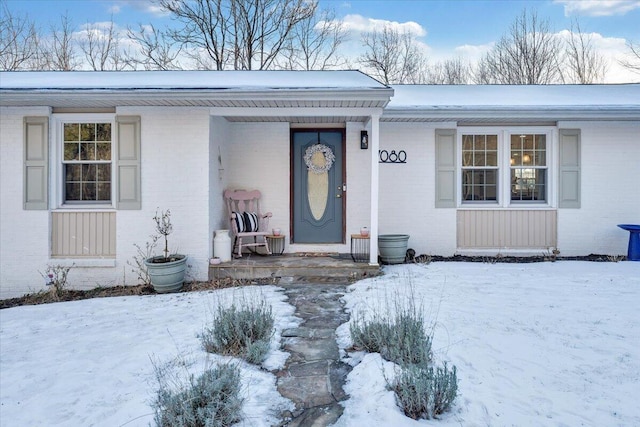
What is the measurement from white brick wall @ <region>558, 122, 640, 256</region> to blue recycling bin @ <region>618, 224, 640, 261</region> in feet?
0.94

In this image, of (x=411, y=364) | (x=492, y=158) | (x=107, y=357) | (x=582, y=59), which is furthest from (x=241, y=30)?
(x=411, y=364)

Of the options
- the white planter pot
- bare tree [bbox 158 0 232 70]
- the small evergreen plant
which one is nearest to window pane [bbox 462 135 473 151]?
the white planter pot

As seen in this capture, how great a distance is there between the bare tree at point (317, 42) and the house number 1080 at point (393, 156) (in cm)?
1091

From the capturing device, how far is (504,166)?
7.42 m

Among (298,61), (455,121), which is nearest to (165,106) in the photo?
(455,121)

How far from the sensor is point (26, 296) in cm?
614

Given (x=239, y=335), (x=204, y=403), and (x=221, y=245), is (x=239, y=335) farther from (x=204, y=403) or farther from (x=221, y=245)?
(x=221, y=245)

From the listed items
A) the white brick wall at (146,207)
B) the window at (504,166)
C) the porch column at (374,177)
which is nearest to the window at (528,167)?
the window at (504,166)

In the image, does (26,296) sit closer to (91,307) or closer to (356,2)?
(91,307)

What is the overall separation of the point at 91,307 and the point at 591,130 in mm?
8423

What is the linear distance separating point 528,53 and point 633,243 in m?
13.6

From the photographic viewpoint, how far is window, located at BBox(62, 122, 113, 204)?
6.32 m

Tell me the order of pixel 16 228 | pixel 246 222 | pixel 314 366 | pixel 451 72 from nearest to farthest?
pixel 314 366, pixel 16 228, pixel 246 222, pixel 451 72

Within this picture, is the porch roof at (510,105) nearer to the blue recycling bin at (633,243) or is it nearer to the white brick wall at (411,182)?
the white brick wall at (411,182)
